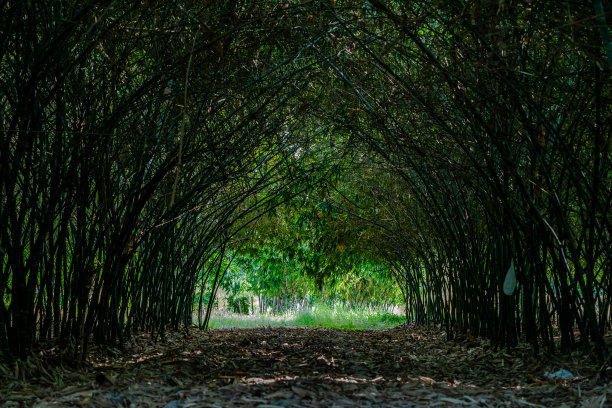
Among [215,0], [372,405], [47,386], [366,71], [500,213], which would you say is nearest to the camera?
[372,405]

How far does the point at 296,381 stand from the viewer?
78.6 inches

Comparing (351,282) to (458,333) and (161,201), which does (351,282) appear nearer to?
(458,333)

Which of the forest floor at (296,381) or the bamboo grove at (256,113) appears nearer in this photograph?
the forest floor at (296,381)

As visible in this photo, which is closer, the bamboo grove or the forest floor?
the forest floor

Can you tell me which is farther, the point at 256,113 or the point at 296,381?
the point at 256,113

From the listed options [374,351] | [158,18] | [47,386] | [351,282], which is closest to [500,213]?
[374,351]

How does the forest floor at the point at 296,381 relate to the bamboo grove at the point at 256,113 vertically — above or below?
below

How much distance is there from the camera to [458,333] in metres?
4.52

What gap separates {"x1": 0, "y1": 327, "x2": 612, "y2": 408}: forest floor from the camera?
1.70 metres

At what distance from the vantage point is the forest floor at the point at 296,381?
1.70m

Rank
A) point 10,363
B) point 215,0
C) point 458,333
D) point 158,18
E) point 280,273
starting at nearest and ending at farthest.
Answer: point 10,363 → point 215,0 → point 158,18 → point 458,333 → point 280,273

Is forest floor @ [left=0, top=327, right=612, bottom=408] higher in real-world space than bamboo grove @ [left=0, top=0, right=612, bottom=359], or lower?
lower

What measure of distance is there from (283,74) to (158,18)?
0.96 meters

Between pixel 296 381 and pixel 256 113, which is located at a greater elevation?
pixel 256 113
